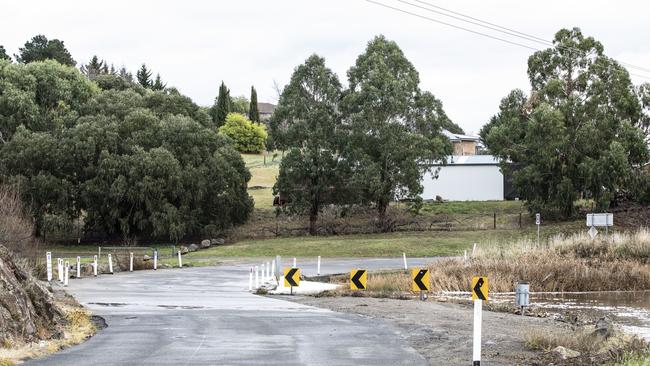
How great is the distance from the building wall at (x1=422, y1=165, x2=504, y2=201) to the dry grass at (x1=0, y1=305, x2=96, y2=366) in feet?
209

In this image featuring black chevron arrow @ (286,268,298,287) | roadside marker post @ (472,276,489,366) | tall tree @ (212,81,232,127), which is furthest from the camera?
tall tree @ (212,81,232,127)

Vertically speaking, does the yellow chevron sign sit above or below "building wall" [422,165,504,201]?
below

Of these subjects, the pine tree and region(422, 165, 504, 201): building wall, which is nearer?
region(422, 165, 504, 201): building wall

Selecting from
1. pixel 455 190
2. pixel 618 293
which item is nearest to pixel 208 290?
pixel 618 293

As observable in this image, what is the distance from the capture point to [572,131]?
220ft

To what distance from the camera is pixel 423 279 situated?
27688 millimetres

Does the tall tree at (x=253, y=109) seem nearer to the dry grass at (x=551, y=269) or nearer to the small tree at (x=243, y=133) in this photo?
the small tree at (x=243, y=133)

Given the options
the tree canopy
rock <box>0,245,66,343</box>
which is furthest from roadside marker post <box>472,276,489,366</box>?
the tree canopy

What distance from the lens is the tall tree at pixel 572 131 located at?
2581 inches

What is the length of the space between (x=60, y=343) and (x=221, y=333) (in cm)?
353

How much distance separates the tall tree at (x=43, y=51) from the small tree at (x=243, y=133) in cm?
2211

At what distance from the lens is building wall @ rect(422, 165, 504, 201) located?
83.6 metres

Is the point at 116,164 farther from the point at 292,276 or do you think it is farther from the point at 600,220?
the point at 292,276

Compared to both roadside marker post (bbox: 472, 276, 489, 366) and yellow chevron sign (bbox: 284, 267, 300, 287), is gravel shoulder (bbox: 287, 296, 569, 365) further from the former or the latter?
roadside marker post (bbox: 472, 276, 489, 366)
